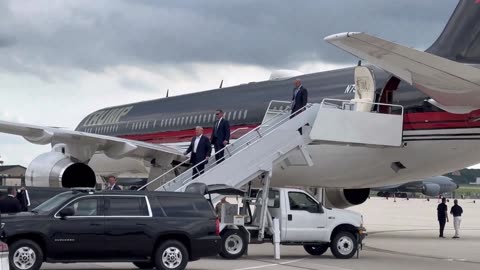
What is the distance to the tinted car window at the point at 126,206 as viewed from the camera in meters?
15.6

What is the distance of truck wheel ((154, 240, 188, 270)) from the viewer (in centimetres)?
1553

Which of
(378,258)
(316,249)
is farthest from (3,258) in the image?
(316,249)

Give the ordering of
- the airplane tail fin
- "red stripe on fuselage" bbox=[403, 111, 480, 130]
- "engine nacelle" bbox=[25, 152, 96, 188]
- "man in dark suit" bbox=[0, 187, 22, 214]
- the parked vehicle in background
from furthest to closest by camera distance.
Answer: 1. "engine nacelle" bbox=[25, 152, 96, 188]
2. the airplane tail fin
3. "red stripe on fuselage" bbox=[403, 111, 480, 130]
4. "man in dark suit" bbox=[0, 187, 22, 214]
5. the parked vehicle in background

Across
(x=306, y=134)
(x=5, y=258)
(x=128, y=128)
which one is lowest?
(x=5, y=258)

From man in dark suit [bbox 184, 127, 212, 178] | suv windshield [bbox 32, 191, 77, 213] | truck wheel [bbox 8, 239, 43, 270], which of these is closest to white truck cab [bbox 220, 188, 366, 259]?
man in dark suit [bbox 184, 127, 212, 178]

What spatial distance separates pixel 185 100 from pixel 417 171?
12096 millimetres

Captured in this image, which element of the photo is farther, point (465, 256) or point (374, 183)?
point (374, 183)

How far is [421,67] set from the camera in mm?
15906

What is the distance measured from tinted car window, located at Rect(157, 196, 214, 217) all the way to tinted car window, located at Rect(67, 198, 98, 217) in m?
1.18

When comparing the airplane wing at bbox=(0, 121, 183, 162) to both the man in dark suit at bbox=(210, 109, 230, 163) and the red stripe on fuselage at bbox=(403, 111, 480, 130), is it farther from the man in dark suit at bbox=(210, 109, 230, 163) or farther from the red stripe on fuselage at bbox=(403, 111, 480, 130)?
the red stripe on fuselage at bbox=(403, 111, 480, 130)

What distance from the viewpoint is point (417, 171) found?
21.8 metres

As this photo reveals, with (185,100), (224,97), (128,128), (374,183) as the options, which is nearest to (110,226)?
(374,183)

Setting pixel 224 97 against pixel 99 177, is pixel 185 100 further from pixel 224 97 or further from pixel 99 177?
pixel 99 177

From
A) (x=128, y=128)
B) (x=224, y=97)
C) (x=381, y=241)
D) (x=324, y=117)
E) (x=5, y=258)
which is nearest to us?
(x=5, y=258)
